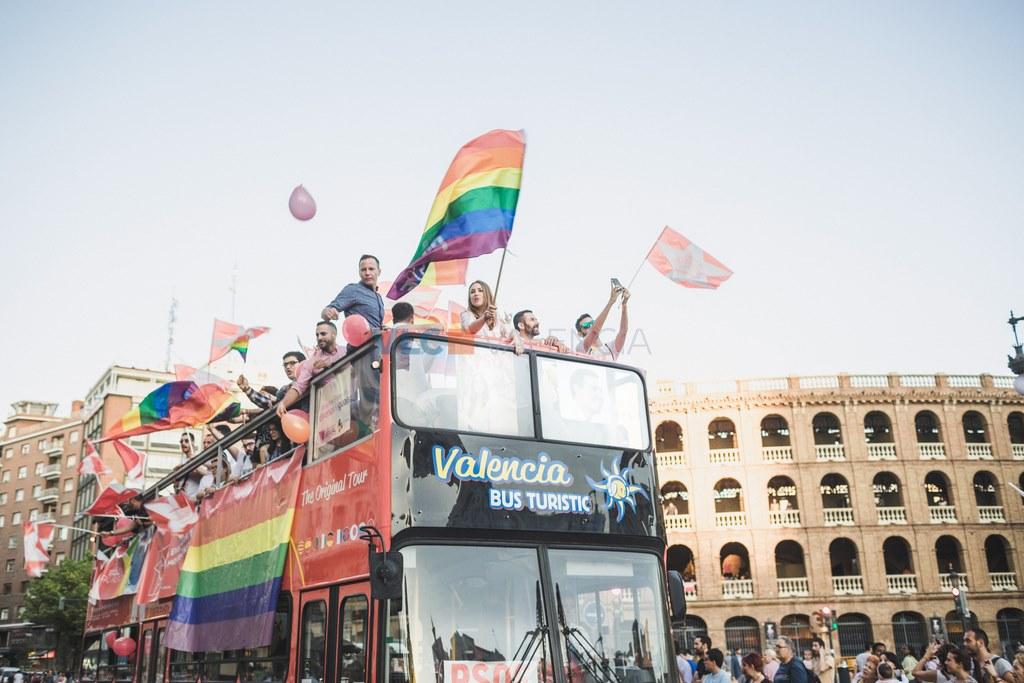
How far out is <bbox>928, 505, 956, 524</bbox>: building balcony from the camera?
134ft

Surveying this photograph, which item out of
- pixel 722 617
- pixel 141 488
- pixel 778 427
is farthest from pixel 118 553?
pixel 778 427

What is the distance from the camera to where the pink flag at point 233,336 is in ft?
40.6

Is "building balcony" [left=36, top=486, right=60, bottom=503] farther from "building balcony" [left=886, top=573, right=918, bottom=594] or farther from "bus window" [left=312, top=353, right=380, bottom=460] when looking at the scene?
"bus window" [left=312, top=353, right=380, bottom=460]

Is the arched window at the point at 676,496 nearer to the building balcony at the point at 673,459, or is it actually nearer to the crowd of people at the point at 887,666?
the building balcony at the point at 673,459

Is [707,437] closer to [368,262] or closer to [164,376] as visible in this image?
[368,262]

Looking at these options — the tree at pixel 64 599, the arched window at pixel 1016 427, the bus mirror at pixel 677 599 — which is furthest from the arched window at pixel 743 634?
the bus mirror at pixel 677 599

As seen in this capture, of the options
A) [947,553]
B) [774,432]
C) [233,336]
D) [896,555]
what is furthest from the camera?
[774,432]

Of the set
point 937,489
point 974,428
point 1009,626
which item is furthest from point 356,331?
point 974,428

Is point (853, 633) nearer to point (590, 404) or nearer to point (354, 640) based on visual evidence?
point (590, 404)

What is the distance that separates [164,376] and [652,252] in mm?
64277

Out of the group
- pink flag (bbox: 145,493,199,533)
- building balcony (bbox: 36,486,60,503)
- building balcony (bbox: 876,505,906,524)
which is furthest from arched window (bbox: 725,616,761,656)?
building balcony (bbox: 36,486,60,503)

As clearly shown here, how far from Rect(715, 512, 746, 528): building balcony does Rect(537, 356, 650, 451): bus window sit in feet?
118

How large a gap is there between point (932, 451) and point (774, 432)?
722cm

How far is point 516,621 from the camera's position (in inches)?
224
